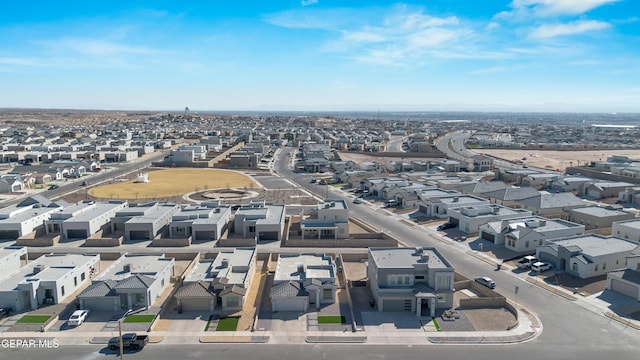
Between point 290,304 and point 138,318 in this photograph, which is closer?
point 138,318

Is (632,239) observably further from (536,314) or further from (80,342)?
(80,342)

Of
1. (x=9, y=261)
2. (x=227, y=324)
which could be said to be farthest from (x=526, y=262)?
(x=9, y=261)

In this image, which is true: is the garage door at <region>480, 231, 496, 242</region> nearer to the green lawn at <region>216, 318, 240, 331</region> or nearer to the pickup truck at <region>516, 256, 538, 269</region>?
the pickup truck at <region>516, 256, 538, 269</region>

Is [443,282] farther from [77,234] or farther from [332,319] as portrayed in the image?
[77,234]

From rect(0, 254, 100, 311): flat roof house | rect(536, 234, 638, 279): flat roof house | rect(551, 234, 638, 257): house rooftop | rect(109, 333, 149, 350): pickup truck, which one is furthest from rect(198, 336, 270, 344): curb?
rect(551, 234, 638, 257): house rooftop

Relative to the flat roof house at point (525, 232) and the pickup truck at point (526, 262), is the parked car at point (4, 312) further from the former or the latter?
the flat roof house at point (525, 232)

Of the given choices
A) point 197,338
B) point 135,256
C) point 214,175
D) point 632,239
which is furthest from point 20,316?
point 214,175
